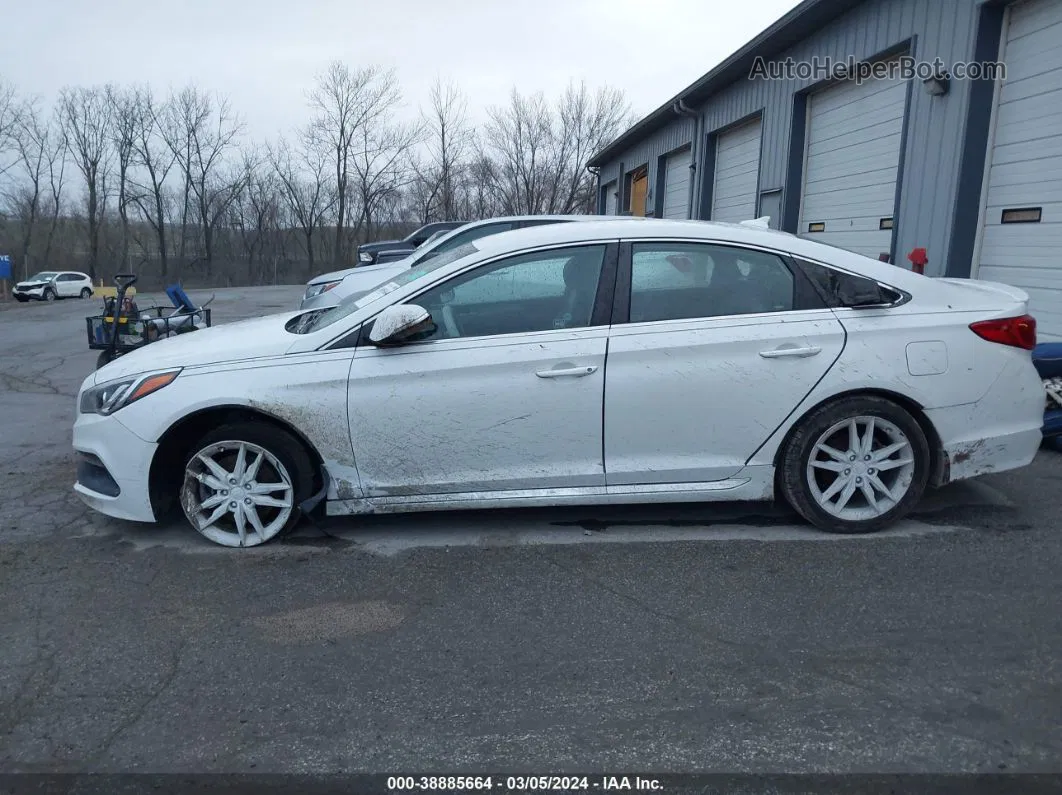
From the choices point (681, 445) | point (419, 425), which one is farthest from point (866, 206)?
point (419, 425)

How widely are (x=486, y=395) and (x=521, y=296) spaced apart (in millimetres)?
583

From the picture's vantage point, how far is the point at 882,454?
14.2 feet

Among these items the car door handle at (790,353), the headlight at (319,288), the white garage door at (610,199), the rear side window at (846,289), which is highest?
the white garage door at (610,199)

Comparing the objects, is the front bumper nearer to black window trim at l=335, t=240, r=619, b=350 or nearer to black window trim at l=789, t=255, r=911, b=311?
black window trim at l=335, t=240, r=619, b=350

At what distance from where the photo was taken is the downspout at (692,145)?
16.5m

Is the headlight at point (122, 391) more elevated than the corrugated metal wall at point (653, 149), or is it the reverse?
the corrugated metal wall at point (653, 149)

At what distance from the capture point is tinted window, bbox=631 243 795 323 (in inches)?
170

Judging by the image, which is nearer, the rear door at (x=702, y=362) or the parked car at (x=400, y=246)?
the rear door at (x=702, y=362)

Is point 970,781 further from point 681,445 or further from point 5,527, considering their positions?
point 5,527

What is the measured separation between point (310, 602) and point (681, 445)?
1.96 metres

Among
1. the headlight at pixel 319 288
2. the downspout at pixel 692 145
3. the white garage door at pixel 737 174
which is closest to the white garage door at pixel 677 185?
the downspout at pixel 692 145

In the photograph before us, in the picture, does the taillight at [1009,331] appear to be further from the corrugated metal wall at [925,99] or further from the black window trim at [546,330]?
the corrugated metal wall at [925,99]

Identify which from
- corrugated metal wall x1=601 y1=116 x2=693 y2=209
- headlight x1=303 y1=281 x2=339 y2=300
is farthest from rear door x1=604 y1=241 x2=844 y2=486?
corrugated metal wall x1=601 y1=116 x2=693 y2=209

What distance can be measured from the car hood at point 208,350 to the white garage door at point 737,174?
11.0m
